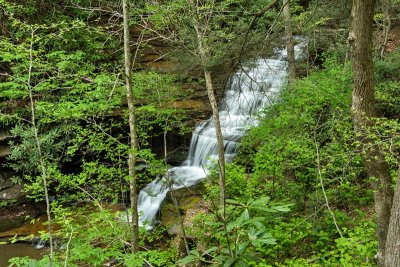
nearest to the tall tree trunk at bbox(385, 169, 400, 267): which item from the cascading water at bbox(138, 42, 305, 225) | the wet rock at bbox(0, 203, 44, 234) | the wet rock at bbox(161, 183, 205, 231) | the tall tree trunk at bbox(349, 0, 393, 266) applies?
the tall tree trunk at bbox(349, 0, 393, 266)

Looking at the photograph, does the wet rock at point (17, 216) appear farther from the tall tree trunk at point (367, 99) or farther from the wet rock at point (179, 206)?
the tall tree trunk at point (367, 99)

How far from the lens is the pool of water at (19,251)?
916cm

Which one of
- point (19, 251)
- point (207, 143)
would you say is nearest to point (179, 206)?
point (207, 143)

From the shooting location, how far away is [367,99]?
436cm

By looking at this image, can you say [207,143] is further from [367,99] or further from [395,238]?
[395,238]

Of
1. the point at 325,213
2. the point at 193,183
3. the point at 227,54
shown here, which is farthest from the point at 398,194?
the point at 193,183

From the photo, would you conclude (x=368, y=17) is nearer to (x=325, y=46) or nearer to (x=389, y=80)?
(x=389, y=80)

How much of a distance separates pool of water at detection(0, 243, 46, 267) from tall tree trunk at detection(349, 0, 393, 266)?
323 inches

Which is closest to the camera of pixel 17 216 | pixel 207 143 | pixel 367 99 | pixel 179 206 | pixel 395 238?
pixel 395 238

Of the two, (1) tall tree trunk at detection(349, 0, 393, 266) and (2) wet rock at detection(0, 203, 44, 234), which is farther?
(2) wet rock at detection(0, 203, 44, 234)

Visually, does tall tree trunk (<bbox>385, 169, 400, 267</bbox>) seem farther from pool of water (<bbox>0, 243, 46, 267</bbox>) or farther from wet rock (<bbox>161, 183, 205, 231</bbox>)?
pool of water (<bbox>0, 243, 46, 267</bbox>)

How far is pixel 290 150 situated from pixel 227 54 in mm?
2229

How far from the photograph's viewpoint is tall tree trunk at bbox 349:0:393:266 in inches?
162

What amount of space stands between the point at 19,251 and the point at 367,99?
9.43 meters
